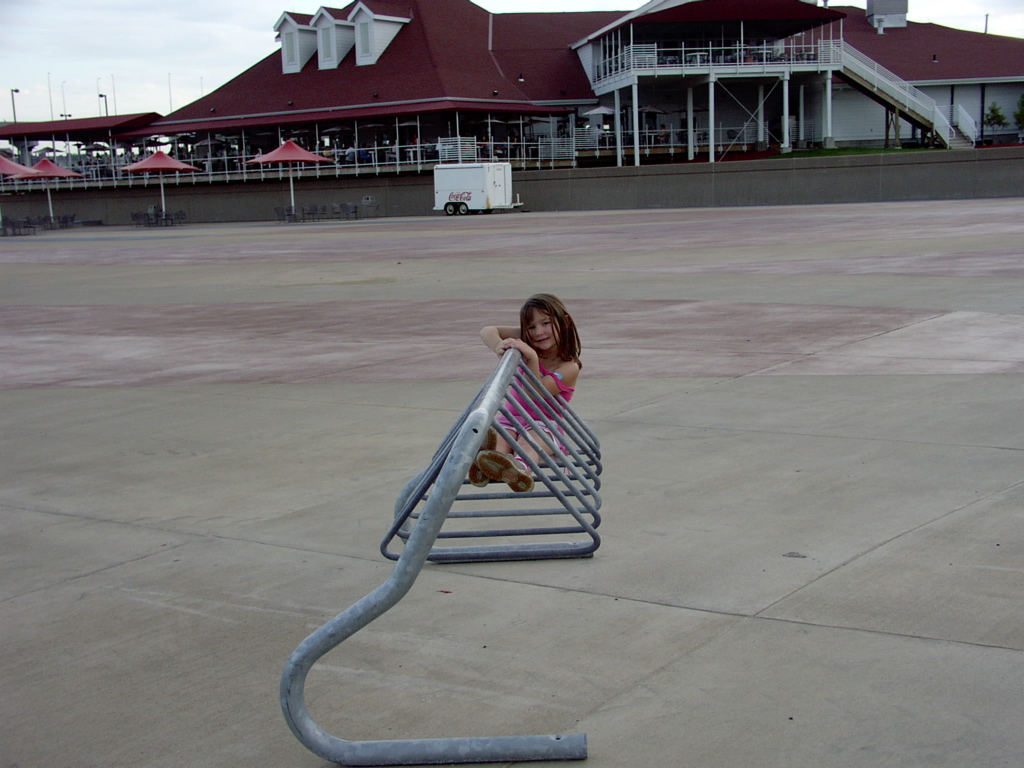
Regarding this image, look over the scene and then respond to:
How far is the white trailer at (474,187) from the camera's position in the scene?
48938mm

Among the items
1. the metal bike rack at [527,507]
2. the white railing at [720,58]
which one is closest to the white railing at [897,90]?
the white railing at [720,58]

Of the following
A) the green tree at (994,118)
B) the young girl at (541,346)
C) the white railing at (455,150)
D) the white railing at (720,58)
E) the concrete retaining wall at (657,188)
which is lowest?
the young girl at (541,346)

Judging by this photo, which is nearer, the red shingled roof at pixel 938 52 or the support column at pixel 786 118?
the support column at pixel 786 118

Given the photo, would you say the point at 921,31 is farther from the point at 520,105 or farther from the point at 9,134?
the point at 9,134

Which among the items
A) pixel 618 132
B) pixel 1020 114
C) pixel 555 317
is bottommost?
pixel 555 317

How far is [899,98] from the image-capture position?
54.8 metres

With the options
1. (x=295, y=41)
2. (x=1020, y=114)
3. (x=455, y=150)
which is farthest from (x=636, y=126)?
(x=295, y=41)

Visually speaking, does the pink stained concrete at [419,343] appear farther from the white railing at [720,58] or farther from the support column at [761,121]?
the support column at [761,121]

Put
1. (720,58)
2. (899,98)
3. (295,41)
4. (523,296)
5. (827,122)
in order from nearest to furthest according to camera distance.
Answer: (523,296) < (899,98) < (720,58) < (827,122) < (295,41)

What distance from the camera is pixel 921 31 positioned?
6438 cm

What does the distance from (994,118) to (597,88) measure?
21091 millimetres

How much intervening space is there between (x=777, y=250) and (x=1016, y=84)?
47.1 meters

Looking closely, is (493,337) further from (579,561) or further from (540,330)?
(579,561)

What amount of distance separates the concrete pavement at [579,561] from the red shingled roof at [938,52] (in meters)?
53.1
